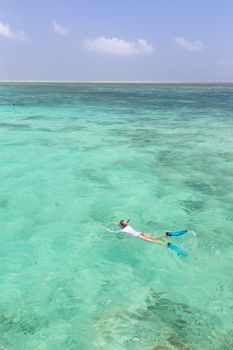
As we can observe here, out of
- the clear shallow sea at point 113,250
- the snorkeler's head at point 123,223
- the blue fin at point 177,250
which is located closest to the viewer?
the clear shallow sea at point 113,250

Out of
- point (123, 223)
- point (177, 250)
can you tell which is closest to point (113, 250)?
point (123, 223)

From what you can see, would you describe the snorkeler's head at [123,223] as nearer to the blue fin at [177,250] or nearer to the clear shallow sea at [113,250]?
the clear shallow sea at [113,250]

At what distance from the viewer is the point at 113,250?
→ 12.4 meters

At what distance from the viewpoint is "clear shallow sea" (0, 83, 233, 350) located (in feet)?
28.4

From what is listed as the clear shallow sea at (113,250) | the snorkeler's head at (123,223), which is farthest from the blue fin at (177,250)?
the snorkeler's head at (123,223)

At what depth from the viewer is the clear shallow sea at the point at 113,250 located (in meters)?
8.66

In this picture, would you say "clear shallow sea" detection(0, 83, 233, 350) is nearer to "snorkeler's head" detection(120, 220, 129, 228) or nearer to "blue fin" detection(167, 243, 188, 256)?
"blue fin" detection(167, 243, 188, 256)

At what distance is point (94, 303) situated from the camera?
31.7ft

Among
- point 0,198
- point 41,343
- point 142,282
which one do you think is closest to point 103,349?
point 41,343

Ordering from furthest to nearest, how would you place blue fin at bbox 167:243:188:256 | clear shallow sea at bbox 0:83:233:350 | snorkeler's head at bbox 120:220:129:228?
snorkeler's head at bbox 120:220:129:228, blue fin at bbox 167:243:188:256, clear shallow sea at bbox 0:83:233:350

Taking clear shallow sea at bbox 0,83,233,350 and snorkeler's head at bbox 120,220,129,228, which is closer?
clear shallow sea at bbox 0,83,233,350

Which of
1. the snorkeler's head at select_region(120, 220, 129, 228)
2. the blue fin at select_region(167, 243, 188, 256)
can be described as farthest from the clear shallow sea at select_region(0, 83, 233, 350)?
the snorkeler's head at select_region(120, 220, 129, 228)

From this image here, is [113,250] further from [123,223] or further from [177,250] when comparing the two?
[177,250]

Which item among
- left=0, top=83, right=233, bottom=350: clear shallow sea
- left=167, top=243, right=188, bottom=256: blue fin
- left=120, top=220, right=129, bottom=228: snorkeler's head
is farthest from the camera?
left=120, top=220, right=129, bottom=228: snorkeler's head
